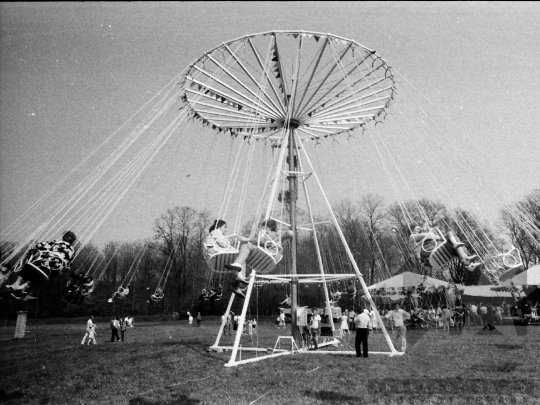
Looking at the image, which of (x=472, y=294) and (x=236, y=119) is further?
(x=472, y=294)

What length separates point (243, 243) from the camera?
9.77 meters

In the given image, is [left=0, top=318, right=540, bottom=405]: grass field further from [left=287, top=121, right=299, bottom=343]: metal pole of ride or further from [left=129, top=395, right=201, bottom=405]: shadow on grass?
[left=287, top=121, right=299, bottom=343]: metal pole of ride

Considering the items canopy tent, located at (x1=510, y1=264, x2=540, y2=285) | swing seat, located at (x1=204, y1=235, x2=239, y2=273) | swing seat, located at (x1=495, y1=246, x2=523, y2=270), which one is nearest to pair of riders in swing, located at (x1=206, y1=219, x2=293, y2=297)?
swing seat, located at (x1=204, y1=235, x2=239, y2=273)

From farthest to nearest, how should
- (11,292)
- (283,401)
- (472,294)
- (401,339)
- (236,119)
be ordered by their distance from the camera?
(472,294) < (236,119) < (401,339) < (283,401) < (11,292)

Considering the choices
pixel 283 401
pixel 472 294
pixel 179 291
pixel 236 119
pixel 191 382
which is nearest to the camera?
pixel 283 401

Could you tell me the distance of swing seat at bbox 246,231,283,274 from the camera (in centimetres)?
955

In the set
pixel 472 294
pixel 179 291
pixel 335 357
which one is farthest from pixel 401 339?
pixel 179 291

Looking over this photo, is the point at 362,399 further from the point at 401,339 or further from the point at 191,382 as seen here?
the point at 401,339

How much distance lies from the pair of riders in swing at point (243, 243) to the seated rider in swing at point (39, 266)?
379cm

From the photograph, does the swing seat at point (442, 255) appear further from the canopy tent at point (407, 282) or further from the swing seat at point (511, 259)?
the canopy tent at point (407, 282)

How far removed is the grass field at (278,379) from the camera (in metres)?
7.96

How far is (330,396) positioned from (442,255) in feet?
11.7

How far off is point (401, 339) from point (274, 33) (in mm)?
11583

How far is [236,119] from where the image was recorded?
54.4 feet
